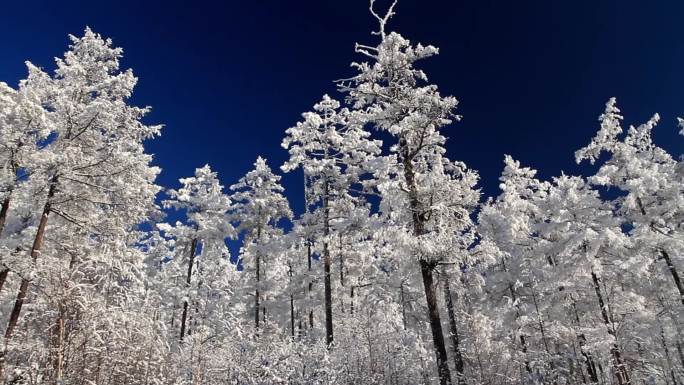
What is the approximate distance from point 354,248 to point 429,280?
1120 centimetres

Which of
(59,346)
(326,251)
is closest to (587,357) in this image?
(326,251)

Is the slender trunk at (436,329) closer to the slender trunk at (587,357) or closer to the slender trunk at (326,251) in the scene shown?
the slender trunk at (587,357)

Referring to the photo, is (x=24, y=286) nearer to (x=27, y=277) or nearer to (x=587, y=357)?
(x=27, y=277)

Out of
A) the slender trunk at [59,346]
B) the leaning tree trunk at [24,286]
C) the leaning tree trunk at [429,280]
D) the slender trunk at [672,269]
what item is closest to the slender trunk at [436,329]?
the leaning tree trunk at [429,280]

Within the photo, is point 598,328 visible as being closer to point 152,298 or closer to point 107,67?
point 152,298

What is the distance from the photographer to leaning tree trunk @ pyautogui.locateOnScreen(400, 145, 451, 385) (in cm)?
1212

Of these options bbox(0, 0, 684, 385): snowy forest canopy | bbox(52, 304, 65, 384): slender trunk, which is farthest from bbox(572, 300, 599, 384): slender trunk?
bbox(52, 304, 65, 384): slender trunk

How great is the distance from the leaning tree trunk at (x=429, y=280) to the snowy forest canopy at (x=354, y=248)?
0.17 feet

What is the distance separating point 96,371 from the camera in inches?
361

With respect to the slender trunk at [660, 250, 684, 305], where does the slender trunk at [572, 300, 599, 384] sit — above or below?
below

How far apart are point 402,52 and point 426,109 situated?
10.7ft

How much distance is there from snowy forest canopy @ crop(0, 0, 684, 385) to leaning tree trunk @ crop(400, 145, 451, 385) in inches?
2.0

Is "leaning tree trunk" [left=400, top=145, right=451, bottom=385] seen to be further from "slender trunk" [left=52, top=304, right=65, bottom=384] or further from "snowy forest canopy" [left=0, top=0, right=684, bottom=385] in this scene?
"slender trunk" [left=52, top=304, right=65, bottom=384]

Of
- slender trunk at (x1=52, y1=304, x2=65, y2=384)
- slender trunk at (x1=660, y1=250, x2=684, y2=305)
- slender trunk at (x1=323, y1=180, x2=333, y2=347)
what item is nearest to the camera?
slender trunk at (x1=52, y1=304, x2=65, y2=384)
